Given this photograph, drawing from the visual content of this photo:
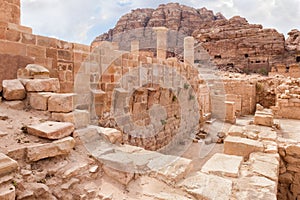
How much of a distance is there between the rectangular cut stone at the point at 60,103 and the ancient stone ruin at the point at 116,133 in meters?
0.01

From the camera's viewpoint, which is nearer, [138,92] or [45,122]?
[45,122]

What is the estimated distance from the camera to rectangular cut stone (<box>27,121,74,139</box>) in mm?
2098

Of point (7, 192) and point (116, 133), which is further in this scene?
point (116, 133)

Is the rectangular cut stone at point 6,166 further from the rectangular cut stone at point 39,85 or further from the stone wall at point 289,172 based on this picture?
the stone wall at point 289,172

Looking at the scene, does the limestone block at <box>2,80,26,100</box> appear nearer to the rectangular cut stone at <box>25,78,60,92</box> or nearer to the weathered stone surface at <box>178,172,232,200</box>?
the rectangular cut stone at <box>25,78,60,92</box>

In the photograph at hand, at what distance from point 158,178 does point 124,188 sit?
1.34 feet

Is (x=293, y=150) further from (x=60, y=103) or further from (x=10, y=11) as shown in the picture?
(x=10, y=11)

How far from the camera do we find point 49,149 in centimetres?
194

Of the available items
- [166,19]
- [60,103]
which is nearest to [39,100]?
[60,103]

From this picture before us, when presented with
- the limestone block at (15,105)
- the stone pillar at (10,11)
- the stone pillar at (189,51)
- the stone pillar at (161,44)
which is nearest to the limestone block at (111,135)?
the limestone block at (15,105)

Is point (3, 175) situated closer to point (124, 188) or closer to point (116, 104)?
point (124, 188)

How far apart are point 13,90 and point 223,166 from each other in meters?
2.88

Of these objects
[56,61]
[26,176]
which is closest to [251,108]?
[56,61]

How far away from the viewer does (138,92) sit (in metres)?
5.45
